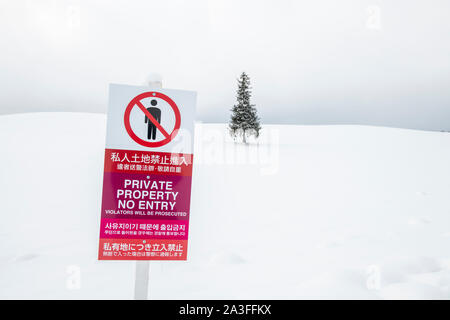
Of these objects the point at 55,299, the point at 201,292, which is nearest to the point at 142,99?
the point at 201,292

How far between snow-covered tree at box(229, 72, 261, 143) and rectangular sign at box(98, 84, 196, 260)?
59.5 ft

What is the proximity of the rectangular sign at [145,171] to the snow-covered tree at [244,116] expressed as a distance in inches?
714

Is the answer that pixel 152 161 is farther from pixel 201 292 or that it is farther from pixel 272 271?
pixel 272 271

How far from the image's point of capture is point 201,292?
353cm

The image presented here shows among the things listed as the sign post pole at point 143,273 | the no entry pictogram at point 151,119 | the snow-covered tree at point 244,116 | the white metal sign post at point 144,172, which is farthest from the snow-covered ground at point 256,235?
the snow-covered tree at point 244,116

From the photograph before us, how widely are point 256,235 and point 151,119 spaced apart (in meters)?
3.54

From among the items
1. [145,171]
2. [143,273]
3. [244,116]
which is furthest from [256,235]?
[244,116]

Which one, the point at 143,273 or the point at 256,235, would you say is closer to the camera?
the point at 143,273

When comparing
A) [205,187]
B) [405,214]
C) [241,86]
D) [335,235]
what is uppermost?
[241,86]

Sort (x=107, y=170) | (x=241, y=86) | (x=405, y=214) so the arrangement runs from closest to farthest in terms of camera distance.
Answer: (x=107, y=170)
(x=405, y=214)
(x=241, y=86)

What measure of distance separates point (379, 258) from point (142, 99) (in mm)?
4166

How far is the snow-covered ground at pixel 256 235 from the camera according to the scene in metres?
3.63

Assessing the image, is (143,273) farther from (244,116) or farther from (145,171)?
(244,116)

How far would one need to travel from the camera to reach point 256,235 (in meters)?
5.27
